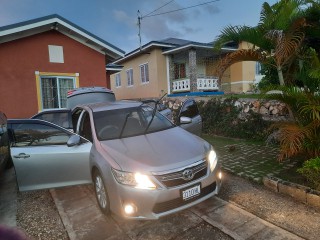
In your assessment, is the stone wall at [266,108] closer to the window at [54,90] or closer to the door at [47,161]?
the door at [47,161]

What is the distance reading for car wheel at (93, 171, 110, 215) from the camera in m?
3.70

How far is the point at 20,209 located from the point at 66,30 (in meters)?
8.14

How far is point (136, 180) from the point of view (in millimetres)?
3285

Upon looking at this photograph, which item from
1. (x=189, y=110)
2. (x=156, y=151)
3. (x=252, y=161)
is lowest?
(x=252, y=161)

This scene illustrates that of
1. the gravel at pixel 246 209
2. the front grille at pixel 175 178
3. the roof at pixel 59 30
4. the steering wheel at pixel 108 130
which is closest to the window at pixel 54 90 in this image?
the roof at pixel 59 30

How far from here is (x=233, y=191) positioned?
4.52m

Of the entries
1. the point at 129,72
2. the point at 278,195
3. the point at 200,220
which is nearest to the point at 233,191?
the point at 278,195

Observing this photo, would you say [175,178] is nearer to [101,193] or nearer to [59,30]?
[101,193]

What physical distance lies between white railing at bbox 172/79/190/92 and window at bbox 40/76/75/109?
29.4ft

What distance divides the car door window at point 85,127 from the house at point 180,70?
41.3 ft

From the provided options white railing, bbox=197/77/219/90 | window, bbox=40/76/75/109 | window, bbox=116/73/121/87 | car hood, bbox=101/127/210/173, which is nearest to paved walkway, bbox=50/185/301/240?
car hood, bbox=101/127/210/173

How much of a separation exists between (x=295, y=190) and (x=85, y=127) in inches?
147

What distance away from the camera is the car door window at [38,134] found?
4.62m

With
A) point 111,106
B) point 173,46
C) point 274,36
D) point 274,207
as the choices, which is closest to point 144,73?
point 173,46
